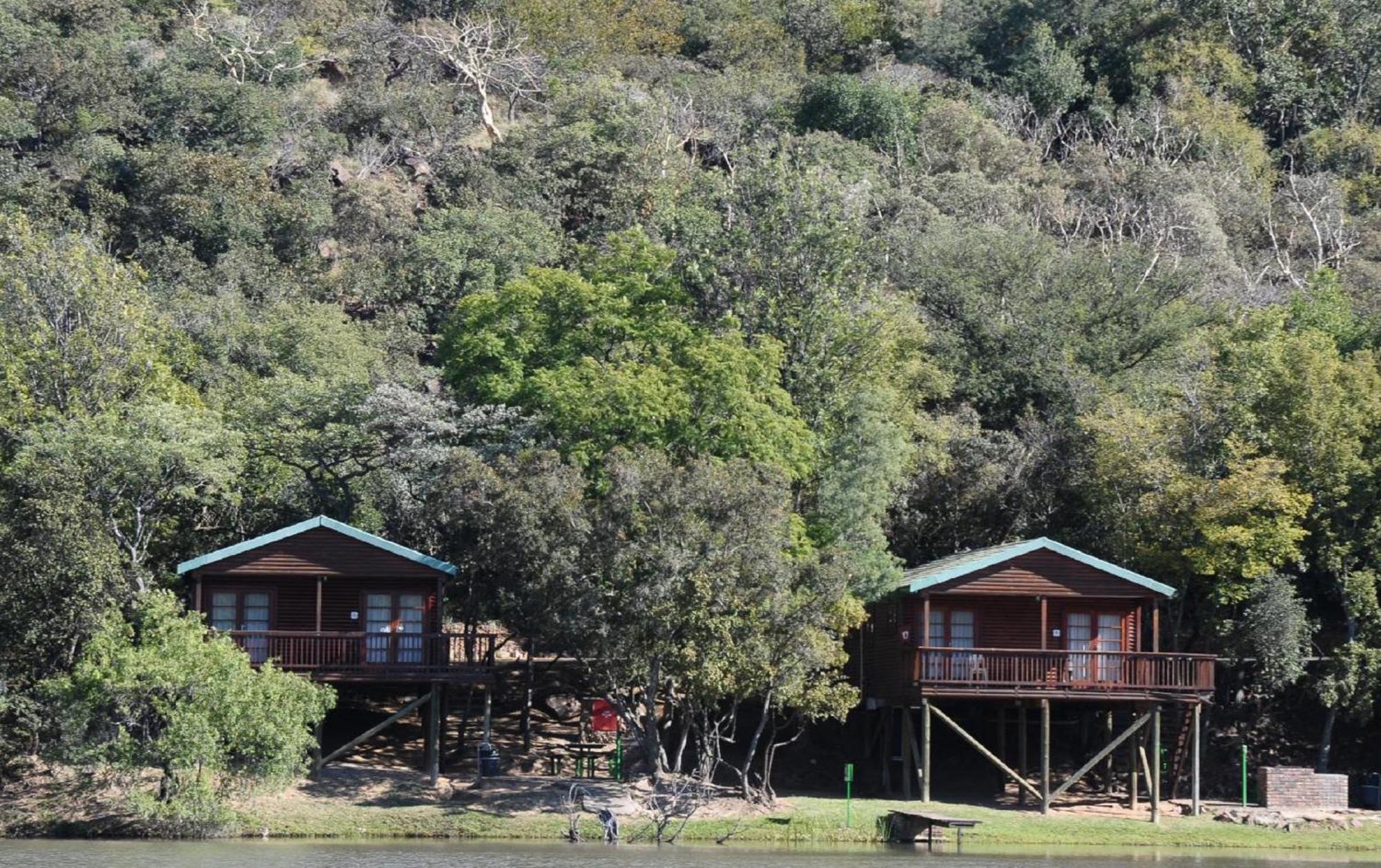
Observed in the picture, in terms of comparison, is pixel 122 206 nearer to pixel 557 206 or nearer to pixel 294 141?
pixel 294 141

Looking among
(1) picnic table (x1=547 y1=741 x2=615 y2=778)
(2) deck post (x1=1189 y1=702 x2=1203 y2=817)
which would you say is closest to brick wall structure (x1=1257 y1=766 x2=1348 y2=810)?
(2) deck post (x1=1189 y1=702 x2=1203 y2=817)

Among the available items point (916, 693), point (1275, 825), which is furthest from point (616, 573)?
point (1275, 825)

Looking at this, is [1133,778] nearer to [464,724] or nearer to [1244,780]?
[1244,780]

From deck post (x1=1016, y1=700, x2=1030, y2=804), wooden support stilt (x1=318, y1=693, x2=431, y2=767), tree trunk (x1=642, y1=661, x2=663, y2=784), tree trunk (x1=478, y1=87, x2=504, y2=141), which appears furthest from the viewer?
tree trunk (x1=478, y1=87, x2=504, y2=141)

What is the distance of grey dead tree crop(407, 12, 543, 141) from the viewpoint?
82.1m

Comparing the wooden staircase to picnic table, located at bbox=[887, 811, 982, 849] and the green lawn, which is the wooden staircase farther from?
picnic table, located at bbox=[887, 811, 982, 849]

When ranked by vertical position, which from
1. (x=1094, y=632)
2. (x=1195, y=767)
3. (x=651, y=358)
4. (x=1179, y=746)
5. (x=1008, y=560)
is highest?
(x=651, y=358)

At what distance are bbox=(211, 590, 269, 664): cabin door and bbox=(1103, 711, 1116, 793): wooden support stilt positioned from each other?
61.5ft

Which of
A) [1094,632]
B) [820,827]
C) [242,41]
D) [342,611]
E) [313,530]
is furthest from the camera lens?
[242,41]

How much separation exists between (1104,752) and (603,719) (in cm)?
1130

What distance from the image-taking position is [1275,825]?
134ft

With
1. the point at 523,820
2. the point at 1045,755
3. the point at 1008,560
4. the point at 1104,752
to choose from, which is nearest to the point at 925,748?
the point at 1045,755

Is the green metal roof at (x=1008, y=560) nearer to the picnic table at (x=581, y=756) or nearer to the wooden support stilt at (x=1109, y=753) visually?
the wooden support stilt at (x=1109, y=753)

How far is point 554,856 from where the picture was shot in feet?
111
